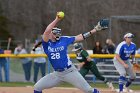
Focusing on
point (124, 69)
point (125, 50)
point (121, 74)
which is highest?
point (125, 50)

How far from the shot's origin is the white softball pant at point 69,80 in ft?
39.5

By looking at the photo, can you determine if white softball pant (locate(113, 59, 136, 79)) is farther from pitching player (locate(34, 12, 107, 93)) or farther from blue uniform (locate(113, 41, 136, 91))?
pitching player (locate(34, 12, 107, 93))

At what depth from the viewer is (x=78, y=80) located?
12008 millimetres

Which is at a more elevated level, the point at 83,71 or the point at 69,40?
the point at 69,40

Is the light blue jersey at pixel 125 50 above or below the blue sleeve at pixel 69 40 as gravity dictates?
below

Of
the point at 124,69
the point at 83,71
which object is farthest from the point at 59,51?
the point at 83,71

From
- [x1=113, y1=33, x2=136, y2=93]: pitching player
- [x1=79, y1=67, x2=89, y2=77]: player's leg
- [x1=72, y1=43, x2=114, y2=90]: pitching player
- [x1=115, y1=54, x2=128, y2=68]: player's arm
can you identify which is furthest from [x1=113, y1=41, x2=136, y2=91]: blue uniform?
[x1=79, y1=67, x2=89, y2=77]: player's leg

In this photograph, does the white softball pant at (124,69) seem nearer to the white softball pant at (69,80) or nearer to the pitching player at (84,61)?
the pitching player at (84,61)

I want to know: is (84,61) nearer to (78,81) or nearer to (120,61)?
(120,61)

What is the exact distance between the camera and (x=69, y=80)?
1214 cm

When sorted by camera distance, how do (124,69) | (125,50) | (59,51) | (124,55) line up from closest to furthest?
(59,51) → (125,50) → (124,55) → (124,69)

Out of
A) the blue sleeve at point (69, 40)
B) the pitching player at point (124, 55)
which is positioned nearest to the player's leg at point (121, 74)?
the pitching player at point (124, 55)

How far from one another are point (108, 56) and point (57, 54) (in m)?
9.07

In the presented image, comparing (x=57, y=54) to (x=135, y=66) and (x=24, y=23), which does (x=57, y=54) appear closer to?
(x=135, y=66)
